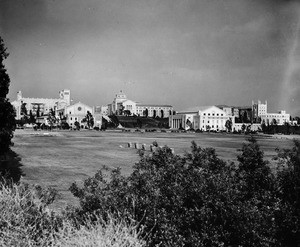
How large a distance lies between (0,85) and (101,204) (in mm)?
11042

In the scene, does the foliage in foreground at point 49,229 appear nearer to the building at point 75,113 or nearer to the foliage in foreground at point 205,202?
the foliage in foreground at point 205,202

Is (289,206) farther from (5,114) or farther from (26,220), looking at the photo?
(5,114)

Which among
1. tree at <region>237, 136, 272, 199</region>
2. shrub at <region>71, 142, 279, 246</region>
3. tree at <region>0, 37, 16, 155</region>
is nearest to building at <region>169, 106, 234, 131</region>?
tree at <region>0, 37, 16, 155</region>

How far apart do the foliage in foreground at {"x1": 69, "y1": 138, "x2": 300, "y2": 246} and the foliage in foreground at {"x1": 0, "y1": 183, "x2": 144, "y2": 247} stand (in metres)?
0.35

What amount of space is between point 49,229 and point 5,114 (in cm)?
974

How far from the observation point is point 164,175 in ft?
29.1

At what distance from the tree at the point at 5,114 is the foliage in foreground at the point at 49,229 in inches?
284

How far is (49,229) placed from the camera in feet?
28.0

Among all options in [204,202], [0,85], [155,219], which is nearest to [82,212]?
[155,219]

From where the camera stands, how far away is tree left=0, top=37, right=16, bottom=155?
1611cm

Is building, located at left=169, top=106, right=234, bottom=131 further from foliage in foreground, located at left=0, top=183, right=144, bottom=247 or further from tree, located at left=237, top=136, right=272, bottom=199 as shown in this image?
foliage in foreground, located at left=0, top=183, right=144, bottom=247

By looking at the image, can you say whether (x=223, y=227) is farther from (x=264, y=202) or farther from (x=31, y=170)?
(x=31, y=170)

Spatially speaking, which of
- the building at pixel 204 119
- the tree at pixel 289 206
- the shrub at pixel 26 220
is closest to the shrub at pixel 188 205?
the tree at pixel 289 206

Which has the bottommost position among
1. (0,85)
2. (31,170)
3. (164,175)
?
(31,170)
